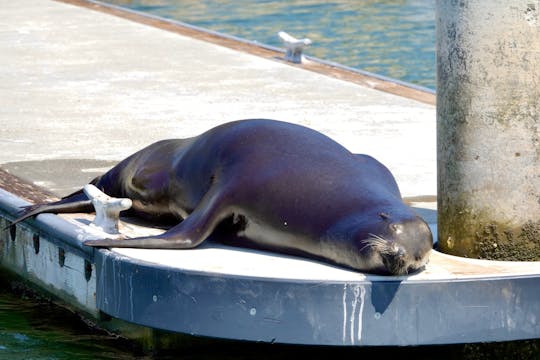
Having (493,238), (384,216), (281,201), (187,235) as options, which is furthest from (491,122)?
(187,235)

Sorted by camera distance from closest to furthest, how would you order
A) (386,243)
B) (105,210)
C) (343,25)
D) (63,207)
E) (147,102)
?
(386,243) → (105,210) → (63,207) → (147,102) → (343,25)

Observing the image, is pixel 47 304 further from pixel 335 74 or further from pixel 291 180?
pixel 335 74

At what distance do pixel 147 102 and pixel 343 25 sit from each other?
9.00m

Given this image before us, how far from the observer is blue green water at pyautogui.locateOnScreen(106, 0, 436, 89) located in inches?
588

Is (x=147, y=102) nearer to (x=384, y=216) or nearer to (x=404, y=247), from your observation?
(x=384, y=216)

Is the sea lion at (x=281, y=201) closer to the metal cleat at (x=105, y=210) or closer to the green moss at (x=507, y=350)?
the metal cleat at (x=105, y=210)

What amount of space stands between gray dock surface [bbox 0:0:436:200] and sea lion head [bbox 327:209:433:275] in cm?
162

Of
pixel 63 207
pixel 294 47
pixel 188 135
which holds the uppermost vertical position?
pixel 63 207

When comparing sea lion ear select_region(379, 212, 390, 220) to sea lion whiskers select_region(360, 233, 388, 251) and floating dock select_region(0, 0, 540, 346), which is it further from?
floating dock select_region(0, 0, 540, 346)

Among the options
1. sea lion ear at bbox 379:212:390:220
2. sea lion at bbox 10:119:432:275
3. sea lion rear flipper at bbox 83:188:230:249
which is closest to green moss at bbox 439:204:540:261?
sea lion at bbox 10:119:432:275

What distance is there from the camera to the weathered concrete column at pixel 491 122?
4.54 meters

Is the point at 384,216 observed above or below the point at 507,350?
above

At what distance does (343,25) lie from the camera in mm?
17578

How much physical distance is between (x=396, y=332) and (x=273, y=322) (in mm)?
411
